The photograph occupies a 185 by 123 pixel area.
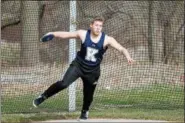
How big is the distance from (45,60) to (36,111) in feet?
8.98

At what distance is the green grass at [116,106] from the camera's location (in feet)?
32.1

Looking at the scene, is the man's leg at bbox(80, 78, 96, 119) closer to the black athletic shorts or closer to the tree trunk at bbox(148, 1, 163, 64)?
the black athletic shorts

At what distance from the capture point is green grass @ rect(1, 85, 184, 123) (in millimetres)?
9781

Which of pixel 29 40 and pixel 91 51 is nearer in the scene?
pixel 91 51

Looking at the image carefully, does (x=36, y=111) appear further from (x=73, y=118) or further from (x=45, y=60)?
(x=45, y=60)

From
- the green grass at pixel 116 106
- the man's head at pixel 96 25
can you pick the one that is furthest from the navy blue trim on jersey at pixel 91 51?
the green grass at pixel 116 106

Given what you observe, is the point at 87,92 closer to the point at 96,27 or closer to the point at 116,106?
the point at 96,27

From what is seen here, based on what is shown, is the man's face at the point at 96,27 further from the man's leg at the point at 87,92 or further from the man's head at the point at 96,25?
the man's leg at the point at 87,92

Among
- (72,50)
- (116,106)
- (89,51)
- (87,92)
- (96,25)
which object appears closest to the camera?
(96,25)

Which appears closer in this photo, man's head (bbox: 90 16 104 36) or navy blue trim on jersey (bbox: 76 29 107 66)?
man's head (bbox: 90 16 104 36)

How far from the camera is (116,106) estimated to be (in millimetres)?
11188

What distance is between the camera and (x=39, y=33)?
12.5 metres

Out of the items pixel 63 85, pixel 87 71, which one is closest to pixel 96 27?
pixel 87 71

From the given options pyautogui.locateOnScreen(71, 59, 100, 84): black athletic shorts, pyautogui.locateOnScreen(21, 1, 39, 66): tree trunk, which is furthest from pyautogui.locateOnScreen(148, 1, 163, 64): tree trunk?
pyautogui.locateOnScreen(71, 59, 100, 84): black athletic shorts
